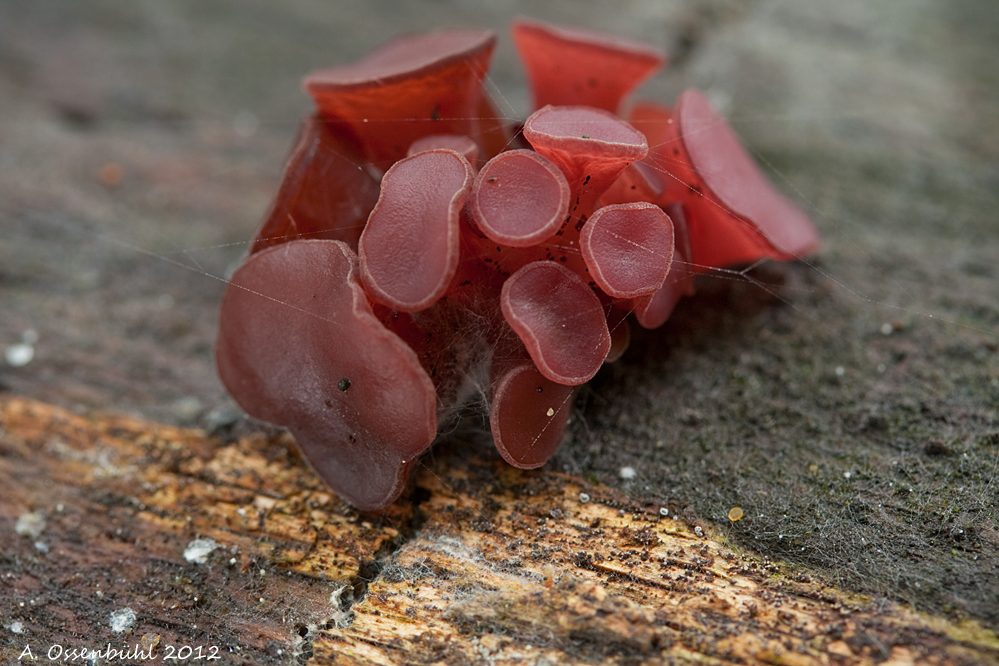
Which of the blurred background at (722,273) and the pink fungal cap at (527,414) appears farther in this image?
the blurred background at (722,273)

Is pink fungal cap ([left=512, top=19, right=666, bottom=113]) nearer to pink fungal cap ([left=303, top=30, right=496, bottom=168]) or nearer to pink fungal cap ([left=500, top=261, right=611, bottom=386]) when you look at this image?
pink fungal cap ([left=303, top=30, right=496, bottom=168])

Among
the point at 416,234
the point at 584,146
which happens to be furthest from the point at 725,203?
the point at 416,234

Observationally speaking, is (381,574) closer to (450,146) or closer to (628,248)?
(628,248)

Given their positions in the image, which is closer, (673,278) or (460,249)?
(460,249)

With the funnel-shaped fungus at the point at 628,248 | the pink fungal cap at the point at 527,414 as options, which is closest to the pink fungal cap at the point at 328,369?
the pink fungal cap at the point at 527,414

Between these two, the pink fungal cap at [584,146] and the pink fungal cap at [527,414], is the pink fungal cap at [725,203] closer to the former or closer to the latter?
the pink fungal cap at [584,146]

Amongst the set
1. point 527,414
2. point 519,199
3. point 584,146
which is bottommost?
point 527,414

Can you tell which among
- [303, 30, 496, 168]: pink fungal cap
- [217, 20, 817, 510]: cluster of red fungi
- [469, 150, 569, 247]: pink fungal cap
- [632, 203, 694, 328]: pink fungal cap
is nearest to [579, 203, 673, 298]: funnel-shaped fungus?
[217, 20, 817, 510]: cluster of red fungi
